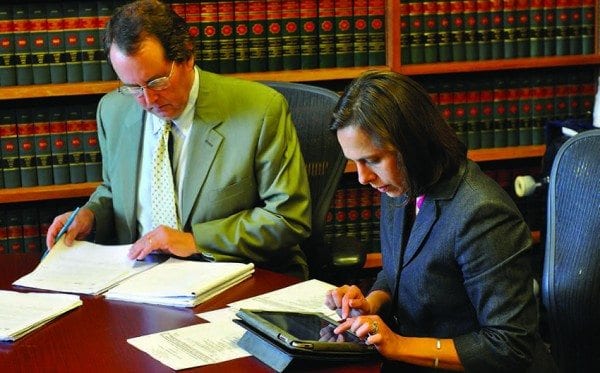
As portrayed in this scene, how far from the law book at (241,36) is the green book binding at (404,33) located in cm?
56

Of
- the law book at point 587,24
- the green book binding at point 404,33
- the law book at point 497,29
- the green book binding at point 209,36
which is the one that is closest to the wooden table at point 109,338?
the green book binding at point 209,36

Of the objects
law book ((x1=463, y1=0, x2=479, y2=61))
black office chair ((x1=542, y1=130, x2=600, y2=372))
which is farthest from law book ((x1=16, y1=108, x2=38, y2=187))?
black office chair ((x1=542, y1=130, x2=600, y2=372))

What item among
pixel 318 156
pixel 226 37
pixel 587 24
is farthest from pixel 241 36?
pixel 587 24

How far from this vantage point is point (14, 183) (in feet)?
11.3

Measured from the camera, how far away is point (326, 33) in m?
3.56

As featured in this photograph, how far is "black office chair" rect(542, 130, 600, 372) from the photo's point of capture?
1.96m

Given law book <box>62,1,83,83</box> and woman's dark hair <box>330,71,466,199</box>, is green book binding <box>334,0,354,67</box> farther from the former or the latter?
woman's dark hair <box>330,71,466,199</box>

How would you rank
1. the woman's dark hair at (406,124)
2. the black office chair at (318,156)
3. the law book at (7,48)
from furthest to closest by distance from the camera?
1. the law book at (7,48)
2. the black office chair at (318,156)
3. the woman's dark hair at (406,124)

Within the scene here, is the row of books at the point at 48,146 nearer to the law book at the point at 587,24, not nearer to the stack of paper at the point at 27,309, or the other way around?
the stack of paper at the point at 27,309

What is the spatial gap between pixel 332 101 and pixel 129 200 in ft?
1.98

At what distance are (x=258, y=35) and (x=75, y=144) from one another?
2.40 feet

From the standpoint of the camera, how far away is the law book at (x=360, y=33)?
358 cm

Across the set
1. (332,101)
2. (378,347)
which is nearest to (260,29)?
(332,101)

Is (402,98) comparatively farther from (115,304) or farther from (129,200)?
(129,200)
